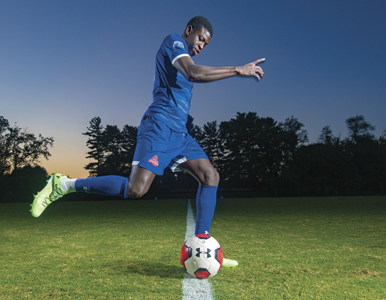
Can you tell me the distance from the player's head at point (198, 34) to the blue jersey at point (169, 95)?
0.28 m

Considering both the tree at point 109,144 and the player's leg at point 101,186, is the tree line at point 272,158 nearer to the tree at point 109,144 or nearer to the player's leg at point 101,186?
the tree at point 109,144

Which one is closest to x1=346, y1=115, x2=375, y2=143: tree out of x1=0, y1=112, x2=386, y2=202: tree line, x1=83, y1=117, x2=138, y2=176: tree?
x1=0, y1=112, x2=386, y2=202: tree line

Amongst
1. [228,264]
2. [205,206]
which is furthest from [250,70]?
[228,264]

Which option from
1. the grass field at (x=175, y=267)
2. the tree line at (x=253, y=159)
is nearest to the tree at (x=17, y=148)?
the tree line at (x=253, y=159)

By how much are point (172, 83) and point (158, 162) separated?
2.69 ft

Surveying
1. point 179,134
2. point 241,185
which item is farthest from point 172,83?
point 241,185

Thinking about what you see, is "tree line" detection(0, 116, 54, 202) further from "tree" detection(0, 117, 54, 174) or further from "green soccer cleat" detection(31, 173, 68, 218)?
"green soccer cleat" detection(31, 173, 68, 218)

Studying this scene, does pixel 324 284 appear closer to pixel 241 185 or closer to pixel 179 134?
pixel 179 134

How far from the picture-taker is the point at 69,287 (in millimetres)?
2469

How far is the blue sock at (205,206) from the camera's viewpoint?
326cm

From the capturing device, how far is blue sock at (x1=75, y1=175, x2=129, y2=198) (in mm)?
3088

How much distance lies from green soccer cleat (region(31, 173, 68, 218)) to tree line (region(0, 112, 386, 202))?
132 feet

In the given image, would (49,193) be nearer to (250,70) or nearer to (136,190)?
(136,190)

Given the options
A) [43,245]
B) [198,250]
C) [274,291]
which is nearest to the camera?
[274,291]
